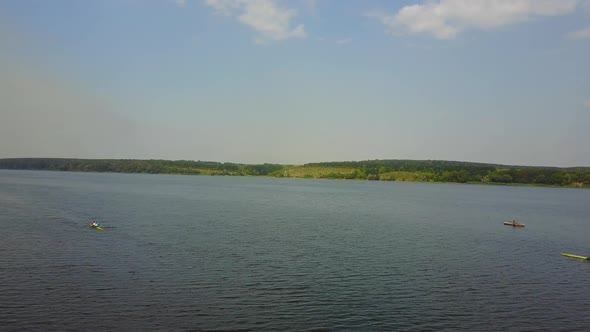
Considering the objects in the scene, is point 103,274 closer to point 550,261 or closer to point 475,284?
point 475,284

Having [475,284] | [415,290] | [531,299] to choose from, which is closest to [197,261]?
[415,290]

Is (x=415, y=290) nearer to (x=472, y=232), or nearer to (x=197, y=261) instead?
(x=197, y=261)

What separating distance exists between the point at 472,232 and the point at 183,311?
44.7 metres

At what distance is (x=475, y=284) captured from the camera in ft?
105

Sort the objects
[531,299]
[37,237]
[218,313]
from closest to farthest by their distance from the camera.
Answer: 1. [218,313]
2. [531,299]
3. [37,237]

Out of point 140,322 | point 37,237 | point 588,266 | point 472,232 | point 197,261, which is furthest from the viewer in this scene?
point 472,232

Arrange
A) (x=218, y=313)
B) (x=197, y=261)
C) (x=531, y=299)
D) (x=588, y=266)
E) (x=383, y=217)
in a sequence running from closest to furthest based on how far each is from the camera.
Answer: (x=218, y=313) < (x=531, y=299) < (x=197, y=261) < (x=588, y=266) < (x=383, y=217)

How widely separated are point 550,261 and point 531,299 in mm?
15086

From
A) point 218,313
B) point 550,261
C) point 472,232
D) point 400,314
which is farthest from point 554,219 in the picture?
point 218,313

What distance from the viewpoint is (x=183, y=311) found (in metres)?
24.1

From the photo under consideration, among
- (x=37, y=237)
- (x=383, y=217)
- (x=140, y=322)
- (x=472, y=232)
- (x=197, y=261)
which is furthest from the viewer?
(x=383, y=217)

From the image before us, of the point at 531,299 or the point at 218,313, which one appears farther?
the point at 531,299

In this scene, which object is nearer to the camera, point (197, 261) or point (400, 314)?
point (400, 314)

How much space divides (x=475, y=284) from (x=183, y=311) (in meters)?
19.1
